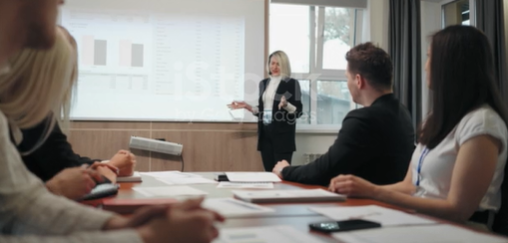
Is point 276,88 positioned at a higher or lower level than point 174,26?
lower

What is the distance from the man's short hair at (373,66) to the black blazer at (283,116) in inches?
81.9

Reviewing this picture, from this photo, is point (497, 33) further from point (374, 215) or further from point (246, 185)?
point (374, 215)

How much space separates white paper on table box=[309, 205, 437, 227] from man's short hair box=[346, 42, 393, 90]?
88 cm

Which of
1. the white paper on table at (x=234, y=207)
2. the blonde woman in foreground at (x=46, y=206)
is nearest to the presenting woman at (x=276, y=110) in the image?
the white paper on table at (x=234, y=207)

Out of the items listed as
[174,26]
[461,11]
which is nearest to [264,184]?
[174,26]

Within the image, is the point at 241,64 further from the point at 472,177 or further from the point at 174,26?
the point at 472,177

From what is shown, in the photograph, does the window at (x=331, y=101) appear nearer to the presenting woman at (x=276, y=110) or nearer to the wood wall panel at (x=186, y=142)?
the presenting woman at (x=276, y=110)

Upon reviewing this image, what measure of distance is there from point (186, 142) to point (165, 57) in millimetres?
819

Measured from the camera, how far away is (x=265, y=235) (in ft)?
2.65

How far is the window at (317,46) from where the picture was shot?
466 centimetres

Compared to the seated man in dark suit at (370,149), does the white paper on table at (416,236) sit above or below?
below

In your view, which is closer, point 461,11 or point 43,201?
point 43,201

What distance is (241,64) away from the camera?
169 inches

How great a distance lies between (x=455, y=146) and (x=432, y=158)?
0.09m
